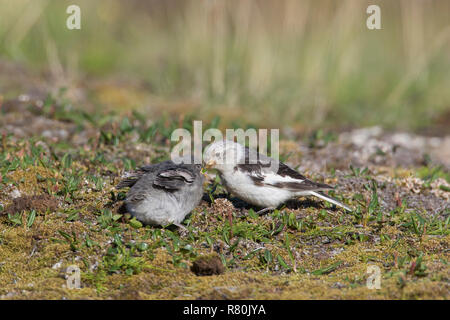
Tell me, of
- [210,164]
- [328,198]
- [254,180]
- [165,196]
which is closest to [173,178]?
[165,196]

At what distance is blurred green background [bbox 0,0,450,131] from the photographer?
12992mm

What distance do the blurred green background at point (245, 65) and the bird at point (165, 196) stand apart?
19.1 ft

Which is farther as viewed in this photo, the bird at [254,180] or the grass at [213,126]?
the bird at [254,180]

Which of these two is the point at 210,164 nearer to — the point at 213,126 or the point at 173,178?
the point at 173,178

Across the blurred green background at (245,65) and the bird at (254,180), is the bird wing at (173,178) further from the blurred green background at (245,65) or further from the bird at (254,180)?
the blurred green background at (245,65)

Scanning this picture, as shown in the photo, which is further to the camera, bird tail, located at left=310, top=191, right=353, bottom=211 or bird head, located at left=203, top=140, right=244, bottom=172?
bird tail, located at left=310, top=191, right=353, bottom=211

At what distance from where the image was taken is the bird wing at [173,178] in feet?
20.2

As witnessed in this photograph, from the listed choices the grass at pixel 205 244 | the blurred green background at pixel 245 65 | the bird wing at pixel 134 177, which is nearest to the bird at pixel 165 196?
the grass at pixel 205 244

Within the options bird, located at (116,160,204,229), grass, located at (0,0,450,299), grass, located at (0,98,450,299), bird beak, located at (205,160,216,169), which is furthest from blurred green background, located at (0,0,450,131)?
bird, located at (116,160,204,229)

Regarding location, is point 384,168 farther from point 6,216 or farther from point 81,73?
point 81,73

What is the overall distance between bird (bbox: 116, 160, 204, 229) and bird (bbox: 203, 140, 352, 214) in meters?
0.44

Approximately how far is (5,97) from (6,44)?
3730mm

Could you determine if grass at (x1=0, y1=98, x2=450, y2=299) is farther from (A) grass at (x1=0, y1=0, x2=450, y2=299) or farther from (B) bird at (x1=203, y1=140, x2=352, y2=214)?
(B) bird at (x1=203, y1=140, x2=352, y2=214)

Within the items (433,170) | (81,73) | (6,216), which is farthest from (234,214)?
(81,73)
